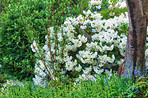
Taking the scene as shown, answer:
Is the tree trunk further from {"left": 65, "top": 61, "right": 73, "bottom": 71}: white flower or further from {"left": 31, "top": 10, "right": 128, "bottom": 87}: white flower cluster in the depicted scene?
{"left": 65, "top": 61, "right": 73, "bottom": 71}: white flower

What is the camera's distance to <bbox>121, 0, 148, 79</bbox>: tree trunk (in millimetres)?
2676

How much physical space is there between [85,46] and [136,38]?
1203 mm

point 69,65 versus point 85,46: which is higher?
point 85,46

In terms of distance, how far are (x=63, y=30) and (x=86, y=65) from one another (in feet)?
2.85

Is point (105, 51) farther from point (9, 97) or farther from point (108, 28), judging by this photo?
point (9, 97)

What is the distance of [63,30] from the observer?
3.82m

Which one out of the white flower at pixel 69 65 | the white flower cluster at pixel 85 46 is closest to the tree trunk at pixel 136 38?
the white flower cluster at pixel 85 46

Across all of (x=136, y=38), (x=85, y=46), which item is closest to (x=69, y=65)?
(x=85, y=46)

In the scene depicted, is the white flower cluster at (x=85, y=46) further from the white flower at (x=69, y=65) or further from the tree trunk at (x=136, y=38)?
the tree trunk at (x=136, y=38)

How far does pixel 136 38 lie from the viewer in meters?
2.80

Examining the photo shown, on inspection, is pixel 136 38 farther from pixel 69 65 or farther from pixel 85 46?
pixel 69 65

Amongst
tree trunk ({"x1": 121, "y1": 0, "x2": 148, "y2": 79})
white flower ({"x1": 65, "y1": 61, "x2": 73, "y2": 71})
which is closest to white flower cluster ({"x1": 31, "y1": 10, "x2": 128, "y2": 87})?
white flower ({"x1": 65, "y1": 61, "x2": 73, "y2": 71})

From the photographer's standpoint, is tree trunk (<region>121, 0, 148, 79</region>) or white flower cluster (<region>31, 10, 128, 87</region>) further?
white flower cluster (<region>31, 10, 128, 87</region>)

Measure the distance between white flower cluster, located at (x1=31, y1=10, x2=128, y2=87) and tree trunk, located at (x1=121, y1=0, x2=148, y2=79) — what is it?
0.51 m
